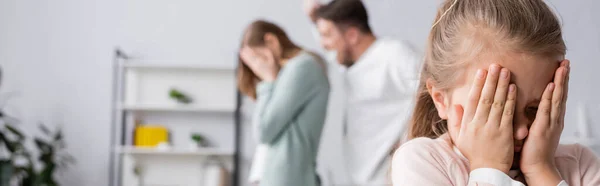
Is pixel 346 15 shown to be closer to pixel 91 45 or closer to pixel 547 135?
pixel 547 135

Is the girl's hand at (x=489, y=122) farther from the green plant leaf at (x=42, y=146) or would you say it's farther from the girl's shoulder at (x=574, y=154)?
the green plant leaf at (x=42, y=146)

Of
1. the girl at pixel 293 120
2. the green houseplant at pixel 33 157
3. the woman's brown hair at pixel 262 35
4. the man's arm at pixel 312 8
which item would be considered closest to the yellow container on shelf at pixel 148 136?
the green houseplant at pixel 33 157

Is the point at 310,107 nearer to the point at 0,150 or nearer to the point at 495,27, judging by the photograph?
the point at 495,27

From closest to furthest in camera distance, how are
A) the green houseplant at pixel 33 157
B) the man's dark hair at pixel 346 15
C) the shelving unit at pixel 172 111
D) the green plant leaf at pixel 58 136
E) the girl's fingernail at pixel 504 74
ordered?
the girl's fingernail at pixel 504 74
the man's dark hair at pixel 346 15
the green houseplant at pixel 33 157
the green plant leaf at pixel 58 136
the shelving unit at pixel 172 111

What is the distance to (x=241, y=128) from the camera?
5.02 m

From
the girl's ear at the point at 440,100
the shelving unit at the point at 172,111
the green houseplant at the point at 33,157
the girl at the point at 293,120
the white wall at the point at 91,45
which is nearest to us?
the girl's ear at the point at 440,100

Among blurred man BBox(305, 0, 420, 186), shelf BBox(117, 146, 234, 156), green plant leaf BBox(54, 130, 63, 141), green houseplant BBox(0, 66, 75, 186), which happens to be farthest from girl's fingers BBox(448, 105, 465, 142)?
green plant leaf BBox(54, 130, 63, 141)

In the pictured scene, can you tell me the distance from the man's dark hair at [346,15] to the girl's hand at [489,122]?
5.80 feet

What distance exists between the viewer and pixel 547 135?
2.73 feet

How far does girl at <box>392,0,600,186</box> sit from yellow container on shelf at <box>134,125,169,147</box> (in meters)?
4.11

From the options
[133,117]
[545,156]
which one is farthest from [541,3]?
[133,117]

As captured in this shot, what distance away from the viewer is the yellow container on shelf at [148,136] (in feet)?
15.9

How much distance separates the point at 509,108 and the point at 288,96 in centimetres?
131

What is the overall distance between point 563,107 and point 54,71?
185 inches
